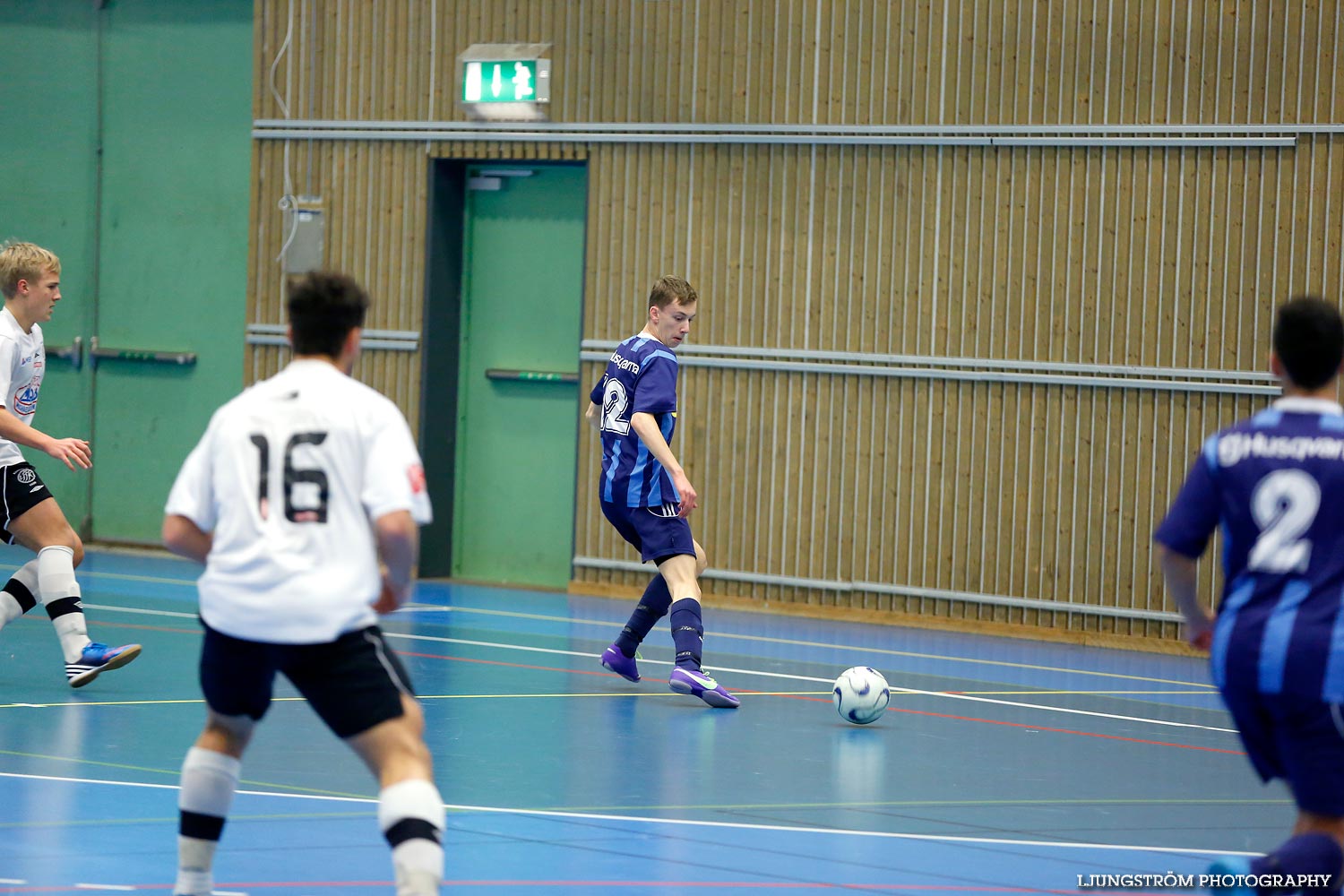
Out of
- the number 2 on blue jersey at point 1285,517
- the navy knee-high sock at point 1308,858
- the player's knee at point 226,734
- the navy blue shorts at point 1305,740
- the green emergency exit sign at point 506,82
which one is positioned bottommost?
the navy knee-high sock at point 1308,858

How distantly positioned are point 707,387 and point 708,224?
A: 4.46 feet

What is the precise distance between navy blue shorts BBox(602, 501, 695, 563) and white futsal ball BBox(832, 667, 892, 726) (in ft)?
3.56

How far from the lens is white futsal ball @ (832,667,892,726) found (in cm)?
→ 864

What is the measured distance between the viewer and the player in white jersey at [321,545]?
13.8 feet

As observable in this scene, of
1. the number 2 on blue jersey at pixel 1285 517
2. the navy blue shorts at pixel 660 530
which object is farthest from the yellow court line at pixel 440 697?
the number 2 on blue jersey at pixel 1285 517

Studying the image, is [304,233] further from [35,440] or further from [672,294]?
[35,440]

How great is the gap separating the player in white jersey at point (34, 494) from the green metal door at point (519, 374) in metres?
7.14

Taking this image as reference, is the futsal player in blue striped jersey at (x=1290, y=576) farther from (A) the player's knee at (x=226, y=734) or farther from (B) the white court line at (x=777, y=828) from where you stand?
(A) the player's knee at (x=226, y=734)

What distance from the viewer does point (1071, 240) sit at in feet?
44.0

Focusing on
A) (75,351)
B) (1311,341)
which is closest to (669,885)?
(1311,341)

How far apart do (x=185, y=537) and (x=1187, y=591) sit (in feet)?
8.30

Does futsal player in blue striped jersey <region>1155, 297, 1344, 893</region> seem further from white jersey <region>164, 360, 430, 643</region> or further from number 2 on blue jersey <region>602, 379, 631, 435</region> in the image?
number 2 on blue jersey <region>602, 379, 631, 435</region>

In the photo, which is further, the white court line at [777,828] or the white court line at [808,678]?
the white court line at [808,678]

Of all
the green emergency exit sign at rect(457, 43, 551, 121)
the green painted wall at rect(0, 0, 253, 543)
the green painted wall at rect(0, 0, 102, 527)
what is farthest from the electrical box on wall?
the green painted wall at rect(0, 0, 102, 527)
